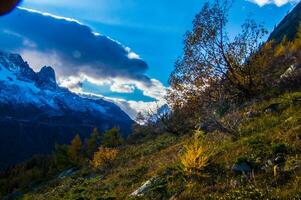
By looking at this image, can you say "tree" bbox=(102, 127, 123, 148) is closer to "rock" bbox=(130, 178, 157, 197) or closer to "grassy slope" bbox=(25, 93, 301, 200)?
"grassy slope" bbox=(25, 93, 301, 200)

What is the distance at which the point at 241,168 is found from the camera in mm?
12992

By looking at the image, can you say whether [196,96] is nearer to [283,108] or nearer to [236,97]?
[236,97]

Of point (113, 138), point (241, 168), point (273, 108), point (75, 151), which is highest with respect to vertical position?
point (113, 138)

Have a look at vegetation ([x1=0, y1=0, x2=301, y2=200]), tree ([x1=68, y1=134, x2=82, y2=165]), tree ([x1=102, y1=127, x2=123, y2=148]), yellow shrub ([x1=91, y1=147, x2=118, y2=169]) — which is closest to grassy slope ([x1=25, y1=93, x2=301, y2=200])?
vegetation ([x1=0, y1=0, x2=301, y2=200])

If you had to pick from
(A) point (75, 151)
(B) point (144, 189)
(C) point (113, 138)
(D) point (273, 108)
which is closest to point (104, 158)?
(D) point (273, 108)

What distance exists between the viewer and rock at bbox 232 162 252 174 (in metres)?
12.8

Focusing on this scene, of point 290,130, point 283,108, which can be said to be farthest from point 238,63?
point 290,130

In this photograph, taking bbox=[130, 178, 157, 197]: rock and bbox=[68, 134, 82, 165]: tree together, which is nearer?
bbox=[130, 178, 157, 197]: rock

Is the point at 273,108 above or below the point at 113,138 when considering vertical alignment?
below

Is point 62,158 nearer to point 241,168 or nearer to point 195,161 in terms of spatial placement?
point 195,161

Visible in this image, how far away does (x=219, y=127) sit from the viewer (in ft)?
59.9

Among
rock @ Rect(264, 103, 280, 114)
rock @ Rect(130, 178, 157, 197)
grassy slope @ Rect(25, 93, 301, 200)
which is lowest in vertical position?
rock @ Rect(130, 178, 157, 197)

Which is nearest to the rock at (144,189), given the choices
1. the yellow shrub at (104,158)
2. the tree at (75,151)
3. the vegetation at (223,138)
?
the vegetation at (223,138)

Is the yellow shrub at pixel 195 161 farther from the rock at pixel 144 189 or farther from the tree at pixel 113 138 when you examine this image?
the tree at pixel 113 138
